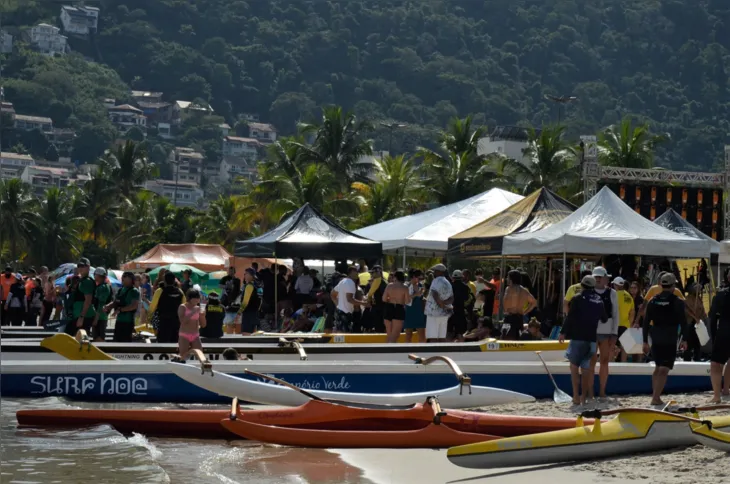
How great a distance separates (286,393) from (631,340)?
5.26 metres

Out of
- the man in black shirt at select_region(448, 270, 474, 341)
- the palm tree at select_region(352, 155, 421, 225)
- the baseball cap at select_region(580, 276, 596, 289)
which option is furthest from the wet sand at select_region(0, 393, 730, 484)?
the palm tree at select_region(352, 155, 421, 225)

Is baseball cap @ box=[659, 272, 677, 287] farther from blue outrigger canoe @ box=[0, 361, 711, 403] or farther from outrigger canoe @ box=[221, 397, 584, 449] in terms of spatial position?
blue outrigger canoe @ box=[0, 361, 711, 403]

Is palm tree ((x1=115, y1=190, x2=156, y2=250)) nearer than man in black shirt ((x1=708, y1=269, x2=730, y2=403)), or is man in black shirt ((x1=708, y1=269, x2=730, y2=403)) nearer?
man in black shirt ((x1=708, y1=269, x2=730, y2=403))

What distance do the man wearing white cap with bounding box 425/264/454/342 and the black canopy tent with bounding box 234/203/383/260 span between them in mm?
4573

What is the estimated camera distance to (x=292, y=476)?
31.5 feet

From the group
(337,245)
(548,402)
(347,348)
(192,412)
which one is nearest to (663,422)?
(548,402)

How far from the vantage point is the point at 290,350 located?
14742 millimetres

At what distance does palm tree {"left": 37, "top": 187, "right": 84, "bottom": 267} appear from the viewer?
2840 inches

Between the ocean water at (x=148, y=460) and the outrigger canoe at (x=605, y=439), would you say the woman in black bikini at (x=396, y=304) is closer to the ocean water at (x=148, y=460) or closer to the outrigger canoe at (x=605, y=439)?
the ocean water at (x=148, y=460)

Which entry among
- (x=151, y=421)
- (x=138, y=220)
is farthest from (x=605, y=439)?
(x=138, y=220)

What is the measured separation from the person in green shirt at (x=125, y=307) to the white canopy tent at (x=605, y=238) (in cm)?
635

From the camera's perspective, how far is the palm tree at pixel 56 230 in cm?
7212

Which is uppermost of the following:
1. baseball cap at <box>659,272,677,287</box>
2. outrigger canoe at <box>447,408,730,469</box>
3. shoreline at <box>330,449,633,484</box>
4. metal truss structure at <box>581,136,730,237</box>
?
metal truss structure at <box>581,136,730,237</box>

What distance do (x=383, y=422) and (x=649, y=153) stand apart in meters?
40.5
